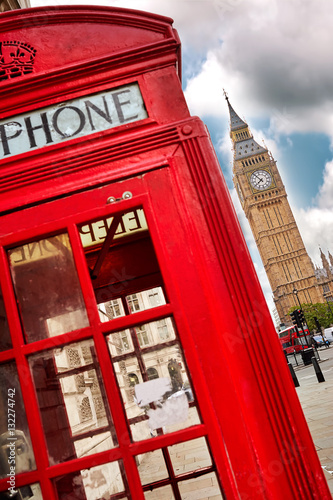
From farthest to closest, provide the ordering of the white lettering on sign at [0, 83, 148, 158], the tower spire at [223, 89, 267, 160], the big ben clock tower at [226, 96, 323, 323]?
the tower spire at [223, 89, 267, 160], the big ben clock tower at [226, 96, 323, 323], the white lettering on sign at [0, 83, 148, 158]

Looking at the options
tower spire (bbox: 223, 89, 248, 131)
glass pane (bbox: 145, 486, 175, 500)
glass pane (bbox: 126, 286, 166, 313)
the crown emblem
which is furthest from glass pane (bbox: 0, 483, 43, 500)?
tower spire (bbox: 223, 89, 248, 131)

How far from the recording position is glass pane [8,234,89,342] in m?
1.46

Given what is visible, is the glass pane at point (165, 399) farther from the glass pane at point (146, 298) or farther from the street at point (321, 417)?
the street at point (321, 417)

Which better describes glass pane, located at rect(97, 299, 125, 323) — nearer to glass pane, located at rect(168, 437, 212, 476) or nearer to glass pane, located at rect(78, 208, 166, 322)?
glass pane, located at rect(78, 208, 166, 322)

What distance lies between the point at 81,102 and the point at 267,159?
297 ft

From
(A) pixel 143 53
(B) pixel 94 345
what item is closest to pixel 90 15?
(A) pixel 143 53

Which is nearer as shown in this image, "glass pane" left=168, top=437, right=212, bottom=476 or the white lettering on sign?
the white lettering on sign

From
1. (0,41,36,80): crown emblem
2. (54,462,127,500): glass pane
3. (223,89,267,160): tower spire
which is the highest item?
(223,89,267,160): tower spire

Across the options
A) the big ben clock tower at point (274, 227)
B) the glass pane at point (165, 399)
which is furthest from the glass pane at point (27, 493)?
the big ben clock tower at point (274, 227)

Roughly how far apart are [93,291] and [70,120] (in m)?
0.68

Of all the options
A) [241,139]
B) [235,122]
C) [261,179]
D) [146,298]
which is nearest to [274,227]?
[261,179]

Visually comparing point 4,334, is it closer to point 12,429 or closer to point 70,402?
point 12,429

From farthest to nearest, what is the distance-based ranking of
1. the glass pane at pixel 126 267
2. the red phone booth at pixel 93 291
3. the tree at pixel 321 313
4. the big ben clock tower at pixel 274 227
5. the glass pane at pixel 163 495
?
1. the big ben clock tower at pixel 274 227
2. the tree at pixel 321 313
3. the glass pane at pixel 163 495
4. the glass pane at pixel 126 267
5. the red phone booth at pixel 93 291

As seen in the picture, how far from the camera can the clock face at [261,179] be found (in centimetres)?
8456
